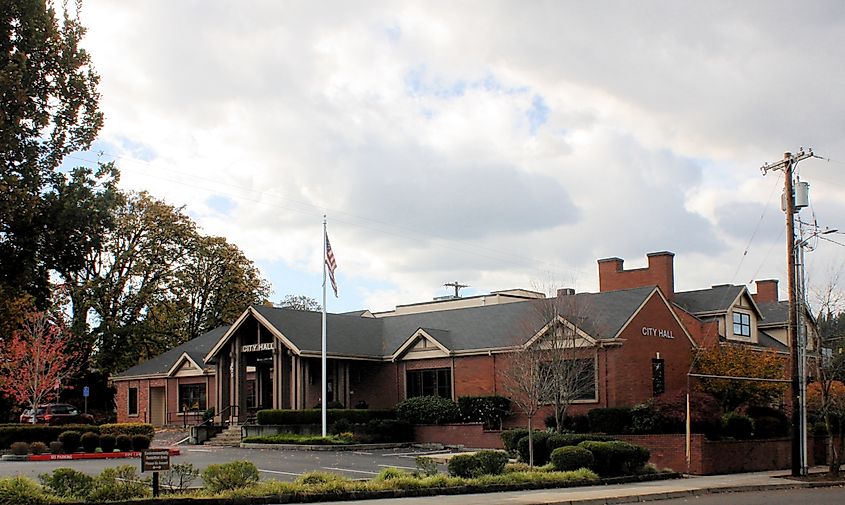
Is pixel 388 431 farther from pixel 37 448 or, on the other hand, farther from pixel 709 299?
pixel 709 299

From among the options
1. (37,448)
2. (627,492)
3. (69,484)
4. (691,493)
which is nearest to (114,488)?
(69,484)

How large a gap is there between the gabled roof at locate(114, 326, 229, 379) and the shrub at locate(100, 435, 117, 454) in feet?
56.3

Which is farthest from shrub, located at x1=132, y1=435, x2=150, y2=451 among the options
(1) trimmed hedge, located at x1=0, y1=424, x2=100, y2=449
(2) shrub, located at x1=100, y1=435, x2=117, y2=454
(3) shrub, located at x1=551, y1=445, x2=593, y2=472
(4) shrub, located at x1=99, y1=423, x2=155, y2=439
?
(3) shrub, located at x1=551, y1=445, x2=593, y2=472

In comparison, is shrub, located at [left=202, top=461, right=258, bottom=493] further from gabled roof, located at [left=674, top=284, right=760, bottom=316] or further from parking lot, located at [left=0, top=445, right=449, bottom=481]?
gabled roof, located at [left=674, top=284, right=760, bottom=316]

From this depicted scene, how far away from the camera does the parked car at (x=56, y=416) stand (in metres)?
48.1

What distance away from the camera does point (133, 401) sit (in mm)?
56219

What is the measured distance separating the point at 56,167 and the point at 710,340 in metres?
35.8

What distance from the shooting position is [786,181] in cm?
3134

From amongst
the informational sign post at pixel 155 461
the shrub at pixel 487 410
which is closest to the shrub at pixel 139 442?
the shrub at pixel 487 410

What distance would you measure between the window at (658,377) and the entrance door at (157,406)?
28.4 metres

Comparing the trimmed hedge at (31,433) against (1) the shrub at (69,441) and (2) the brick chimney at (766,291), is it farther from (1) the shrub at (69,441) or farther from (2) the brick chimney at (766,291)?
(2) the brick chimney at (766,291)

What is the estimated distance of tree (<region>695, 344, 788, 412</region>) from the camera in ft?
128

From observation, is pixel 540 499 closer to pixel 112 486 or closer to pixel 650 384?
pixel 112 486

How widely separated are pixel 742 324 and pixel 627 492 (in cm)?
2712
